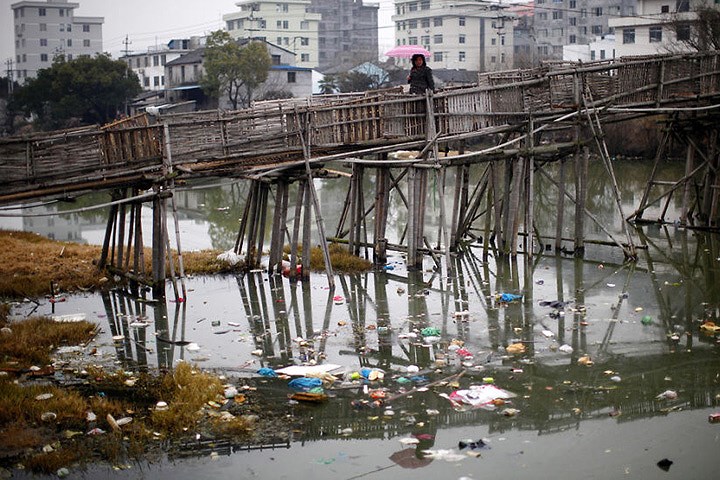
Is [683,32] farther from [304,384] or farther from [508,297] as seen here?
[304,384]

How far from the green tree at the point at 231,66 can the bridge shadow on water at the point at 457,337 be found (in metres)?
35.9

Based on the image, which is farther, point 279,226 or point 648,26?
point 648,26

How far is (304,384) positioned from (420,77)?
7.86 m

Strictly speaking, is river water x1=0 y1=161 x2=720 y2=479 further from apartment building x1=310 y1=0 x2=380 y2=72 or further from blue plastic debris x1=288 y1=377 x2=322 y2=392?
apartment building x1=310 y1=0 x2=380 y2=72

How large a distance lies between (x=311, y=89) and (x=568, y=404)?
171 ft

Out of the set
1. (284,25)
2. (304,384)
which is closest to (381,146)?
(304,384)

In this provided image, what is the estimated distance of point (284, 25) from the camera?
85.8 metres

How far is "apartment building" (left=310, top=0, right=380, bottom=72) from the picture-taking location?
99.4m

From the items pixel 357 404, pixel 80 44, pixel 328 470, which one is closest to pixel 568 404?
pixel 357 404

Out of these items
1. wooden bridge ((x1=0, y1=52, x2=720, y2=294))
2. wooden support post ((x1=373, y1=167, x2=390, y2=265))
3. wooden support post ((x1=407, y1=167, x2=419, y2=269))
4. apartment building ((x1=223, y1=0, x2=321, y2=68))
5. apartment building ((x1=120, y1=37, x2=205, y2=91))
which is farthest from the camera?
apartment building ((x1=223, y1=0, x2=321, y2=68))

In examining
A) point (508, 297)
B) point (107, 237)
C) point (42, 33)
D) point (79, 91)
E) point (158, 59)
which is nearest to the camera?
point (508, 297)

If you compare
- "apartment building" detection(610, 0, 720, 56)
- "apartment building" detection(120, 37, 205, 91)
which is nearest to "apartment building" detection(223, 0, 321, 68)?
"apartment building" detection(120, 37, 205, 91)

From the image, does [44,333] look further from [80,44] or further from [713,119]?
[80,44]

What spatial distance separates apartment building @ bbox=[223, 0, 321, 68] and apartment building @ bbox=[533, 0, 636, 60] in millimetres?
19737
